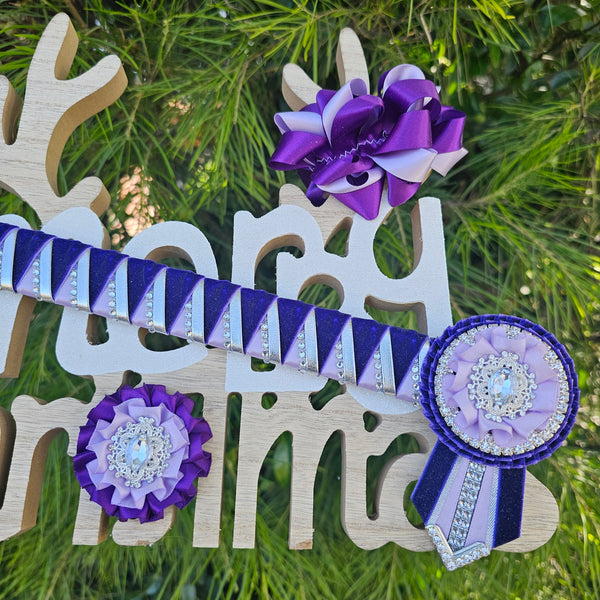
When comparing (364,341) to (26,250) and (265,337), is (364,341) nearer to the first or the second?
(265,337)

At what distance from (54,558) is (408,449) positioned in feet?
1.62

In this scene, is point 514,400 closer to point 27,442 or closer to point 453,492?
point 453,492

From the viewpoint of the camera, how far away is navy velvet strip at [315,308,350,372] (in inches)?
20.5

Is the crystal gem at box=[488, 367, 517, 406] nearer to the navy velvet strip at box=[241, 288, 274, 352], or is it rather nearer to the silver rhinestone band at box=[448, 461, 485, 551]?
the silver rhinestone band at box=[448, 461, 485, 551]

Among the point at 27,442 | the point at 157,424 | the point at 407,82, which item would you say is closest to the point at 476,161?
the point at 407,82

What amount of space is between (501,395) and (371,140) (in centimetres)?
30

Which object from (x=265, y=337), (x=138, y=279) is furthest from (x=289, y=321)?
(x=138, y=279)

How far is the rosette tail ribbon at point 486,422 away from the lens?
18.6 inches

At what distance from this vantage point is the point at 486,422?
47 centimetres

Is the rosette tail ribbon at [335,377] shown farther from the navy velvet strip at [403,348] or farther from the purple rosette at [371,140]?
the purple rosette at [371,140]

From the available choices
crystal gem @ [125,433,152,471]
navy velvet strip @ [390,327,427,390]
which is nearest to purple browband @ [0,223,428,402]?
navy velvet strip @ [390,327,427,390]

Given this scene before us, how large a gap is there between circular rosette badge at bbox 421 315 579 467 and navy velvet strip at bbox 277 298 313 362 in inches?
5.4

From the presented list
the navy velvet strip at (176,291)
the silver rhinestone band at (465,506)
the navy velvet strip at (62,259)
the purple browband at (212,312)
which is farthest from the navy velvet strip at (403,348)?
the navy velvet strip at (62,259)

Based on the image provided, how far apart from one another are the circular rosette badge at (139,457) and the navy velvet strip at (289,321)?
0.12m
